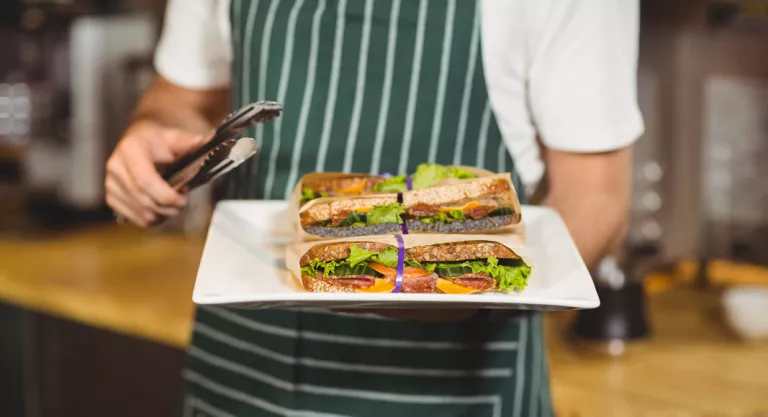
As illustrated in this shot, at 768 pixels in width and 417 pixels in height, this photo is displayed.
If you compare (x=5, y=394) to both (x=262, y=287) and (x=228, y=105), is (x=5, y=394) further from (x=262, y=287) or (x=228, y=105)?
(x=262, y=287)

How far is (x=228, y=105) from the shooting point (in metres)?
1.27

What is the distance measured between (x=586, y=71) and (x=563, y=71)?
0.03 metres

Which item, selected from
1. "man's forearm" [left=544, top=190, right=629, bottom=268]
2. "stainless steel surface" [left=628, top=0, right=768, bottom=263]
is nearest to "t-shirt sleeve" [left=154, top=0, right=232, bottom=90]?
"man's forearm" [left=544, top=190, right=629, bottom=268]

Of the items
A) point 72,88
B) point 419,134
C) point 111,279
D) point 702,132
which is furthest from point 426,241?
point 72,88

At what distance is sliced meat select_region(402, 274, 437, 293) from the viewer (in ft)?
2.39

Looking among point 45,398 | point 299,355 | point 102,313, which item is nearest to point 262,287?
point 299,355

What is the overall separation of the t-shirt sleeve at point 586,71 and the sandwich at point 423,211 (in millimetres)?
173

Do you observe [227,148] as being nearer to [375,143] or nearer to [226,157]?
[226,157]

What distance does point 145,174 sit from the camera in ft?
2.92

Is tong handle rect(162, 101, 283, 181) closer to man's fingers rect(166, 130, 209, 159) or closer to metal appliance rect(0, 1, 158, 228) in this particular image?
man's fingers rect(166, 130, 209, 159)

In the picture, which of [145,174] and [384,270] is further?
[145,174]

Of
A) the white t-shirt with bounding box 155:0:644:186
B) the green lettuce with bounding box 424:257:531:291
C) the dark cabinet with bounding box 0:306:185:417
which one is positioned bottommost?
the dark cabinet with bounding box 0:306:185:417

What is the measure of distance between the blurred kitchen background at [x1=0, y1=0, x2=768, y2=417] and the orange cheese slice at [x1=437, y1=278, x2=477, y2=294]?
652mm

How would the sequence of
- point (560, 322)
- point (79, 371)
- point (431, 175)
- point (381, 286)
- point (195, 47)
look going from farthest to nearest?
point (79, 371), point (560, 322), point (195, 47), point (431, 175), point (381, 286)
